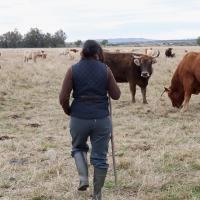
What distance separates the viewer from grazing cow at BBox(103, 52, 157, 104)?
39.5 feet

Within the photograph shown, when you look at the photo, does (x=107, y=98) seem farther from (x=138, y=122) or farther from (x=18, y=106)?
(x=18, y=106)

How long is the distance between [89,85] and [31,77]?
44.2 feet

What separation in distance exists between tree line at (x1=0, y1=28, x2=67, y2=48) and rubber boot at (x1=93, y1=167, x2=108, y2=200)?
269 ft

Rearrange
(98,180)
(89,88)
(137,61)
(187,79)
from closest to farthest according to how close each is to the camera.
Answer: (89,88) < (98,180) < (187,79) < (137,61)

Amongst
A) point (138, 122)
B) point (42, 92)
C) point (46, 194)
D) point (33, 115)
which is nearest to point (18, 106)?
point (33, 115)

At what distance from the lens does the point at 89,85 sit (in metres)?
4.43

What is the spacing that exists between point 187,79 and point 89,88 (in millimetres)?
6901

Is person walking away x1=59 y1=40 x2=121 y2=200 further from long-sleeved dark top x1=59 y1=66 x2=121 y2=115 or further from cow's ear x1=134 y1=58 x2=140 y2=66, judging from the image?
cow's ear x1=134 y1=58 x2=140 y2=66

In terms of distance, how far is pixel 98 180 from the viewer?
4.61 metres

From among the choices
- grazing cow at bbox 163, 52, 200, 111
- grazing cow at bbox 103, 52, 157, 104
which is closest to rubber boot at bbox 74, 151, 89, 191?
grazing cow at bbox 163, 52, 200, 111

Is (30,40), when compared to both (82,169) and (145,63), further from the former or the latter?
(82,169)

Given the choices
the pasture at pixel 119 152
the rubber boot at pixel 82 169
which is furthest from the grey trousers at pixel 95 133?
the pasture at pixel 119 152

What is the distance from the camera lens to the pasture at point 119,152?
5.02 m

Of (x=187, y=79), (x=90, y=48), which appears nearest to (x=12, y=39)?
(x=187, y=79)
